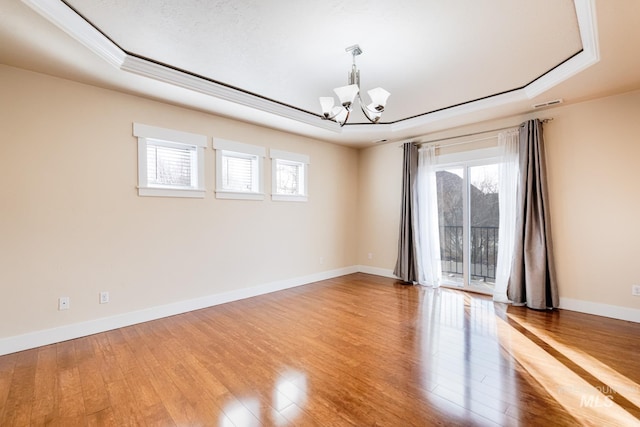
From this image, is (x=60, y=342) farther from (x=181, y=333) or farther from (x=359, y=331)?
(x=359, y=331)

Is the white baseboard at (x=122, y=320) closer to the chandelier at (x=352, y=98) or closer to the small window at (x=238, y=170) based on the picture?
the small window at (x=238, y=170)

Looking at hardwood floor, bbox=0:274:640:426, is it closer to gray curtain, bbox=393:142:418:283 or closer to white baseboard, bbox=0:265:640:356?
white baseboard, bbox=0:265:640:356

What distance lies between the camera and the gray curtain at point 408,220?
17.7ft

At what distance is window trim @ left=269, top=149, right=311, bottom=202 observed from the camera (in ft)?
16.1

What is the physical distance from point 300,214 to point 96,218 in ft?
9.93

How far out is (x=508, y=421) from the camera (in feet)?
5.95

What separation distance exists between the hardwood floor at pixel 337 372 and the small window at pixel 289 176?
2.16 m

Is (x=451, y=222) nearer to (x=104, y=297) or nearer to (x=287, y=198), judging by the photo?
(x=287, y=198)

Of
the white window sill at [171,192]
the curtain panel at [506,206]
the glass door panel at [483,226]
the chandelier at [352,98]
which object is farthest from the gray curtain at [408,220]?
the white window sill at [171,192]

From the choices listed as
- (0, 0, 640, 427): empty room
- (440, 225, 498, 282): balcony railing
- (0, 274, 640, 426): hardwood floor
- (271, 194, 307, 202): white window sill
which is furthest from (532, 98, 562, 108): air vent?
(271, 194, 307, 202): white window sill

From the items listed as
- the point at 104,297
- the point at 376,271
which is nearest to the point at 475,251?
the point at 376,271

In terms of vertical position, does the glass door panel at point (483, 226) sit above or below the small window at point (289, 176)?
below

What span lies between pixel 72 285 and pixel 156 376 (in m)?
1.62

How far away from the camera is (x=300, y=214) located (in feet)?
17.6
